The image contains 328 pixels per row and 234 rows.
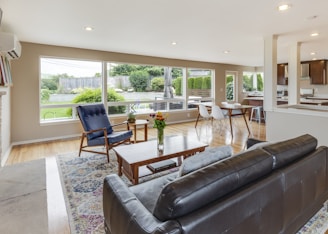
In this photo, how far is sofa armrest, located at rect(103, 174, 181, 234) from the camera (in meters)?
0.96

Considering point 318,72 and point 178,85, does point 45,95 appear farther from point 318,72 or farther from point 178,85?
point 318,72

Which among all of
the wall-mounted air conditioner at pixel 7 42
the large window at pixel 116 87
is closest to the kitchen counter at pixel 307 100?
the large window at pixel 116 87

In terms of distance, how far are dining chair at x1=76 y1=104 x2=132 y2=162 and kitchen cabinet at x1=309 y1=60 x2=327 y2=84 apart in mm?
7525

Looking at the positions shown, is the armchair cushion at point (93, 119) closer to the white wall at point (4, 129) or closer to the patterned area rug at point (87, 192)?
→ the patterned area rug at point (87, 192)

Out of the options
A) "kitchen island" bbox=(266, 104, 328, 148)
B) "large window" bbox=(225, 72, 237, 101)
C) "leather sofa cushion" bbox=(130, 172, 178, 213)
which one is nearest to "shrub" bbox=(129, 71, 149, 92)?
"kitchen island" bbox=(266, 104, 328, 148)

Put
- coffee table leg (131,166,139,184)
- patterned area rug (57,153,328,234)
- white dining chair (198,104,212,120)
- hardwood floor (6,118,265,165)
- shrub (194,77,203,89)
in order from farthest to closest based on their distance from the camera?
shrub (194,77,203,89)
white dining chair (198,104,212,120)
hardwood floor (6,118,265,165)
coffee table leg (131,166,139,184)
patterned area rug (57,153,328,234)

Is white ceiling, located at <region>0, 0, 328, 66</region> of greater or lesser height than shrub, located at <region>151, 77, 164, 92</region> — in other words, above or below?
above

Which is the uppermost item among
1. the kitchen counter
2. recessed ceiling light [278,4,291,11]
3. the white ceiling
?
the white ceiling

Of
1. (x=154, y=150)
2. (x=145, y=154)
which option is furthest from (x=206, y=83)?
(x=145, y=154)

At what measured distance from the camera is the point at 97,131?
3635 millimetres

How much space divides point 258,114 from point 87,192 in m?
6.06

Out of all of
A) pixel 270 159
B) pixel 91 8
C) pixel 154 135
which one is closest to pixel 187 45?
pixel 154 135

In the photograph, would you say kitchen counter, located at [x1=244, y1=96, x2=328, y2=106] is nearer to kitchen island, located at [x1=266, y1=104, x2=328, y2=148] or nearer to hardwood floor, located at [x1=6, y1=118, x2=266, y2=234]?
hardwood floor, located at [x1=6, y1=118, x2=266, y2=234]

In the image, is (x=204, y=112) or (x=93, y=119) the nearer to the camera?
(x=93, y=119)
